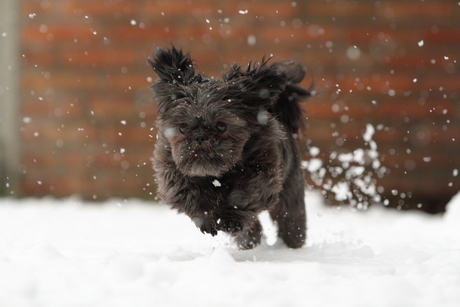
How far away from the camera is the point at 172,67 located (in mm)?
3617

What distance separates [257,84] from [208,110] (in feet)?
1.69

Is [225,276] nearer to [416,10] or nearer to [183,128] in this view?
[183,128]

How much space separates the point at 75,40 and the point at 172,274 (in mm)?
5864

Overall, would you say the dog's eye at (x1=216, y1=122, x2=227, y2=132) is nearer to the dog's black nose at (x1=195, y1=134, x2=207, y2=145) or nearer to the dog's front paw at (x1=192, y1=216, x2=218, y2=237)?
the dog's black nose at (x1=195, y1=134, x2=207, y2=145)

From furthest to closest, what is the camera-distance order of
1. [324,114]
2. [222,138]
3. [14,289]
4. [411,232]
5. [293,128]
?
[324,114] → [411,232] → [293,128] → [222,138] → [14,289]

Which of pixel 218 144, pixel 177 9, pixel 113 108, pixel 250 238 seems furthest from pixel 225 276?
pixel 177 9

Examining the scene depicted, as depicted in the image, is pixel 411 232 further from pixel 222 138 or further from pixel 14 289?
pixel 14 289

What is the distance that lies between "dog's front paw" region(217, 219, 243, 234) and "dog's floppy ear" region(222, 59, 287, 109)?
32.6 inches

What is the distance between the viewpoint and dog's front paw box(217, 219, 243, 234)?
3150 mm

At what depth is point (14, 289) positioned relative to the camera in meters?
2.13

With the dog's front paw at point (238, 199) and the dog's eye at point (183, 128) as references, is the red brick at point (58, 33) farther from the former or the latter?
the dog's front paw at point (238, 199)

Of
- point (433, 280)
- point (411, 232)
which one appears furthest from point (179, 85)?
point (411, 232)

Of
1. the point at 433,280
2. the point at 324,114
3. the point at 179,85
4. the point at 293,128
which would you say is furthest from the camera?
the point at 324,114

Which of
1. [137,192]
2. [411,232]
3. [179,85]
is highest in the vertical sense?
[179,85]
